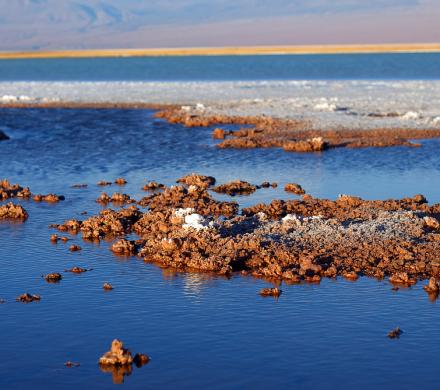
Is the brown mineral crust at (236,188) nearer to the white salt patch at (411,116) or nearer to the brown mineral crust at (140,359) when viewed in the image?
the brown mineral crust at (140,359)

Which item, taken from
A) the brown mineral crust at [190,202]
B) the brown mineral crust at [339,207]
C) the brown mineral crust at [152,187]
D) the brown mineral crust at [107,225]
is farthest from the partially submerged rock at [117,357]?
the brown mineral crust at [152,187]

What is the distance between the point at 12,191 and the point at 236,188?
6.24 metres

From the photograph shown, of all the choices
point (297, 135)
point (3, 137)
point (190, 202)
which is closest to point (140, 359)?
point (190, 202)

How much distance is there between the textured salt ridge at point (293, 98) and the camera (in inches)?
1594

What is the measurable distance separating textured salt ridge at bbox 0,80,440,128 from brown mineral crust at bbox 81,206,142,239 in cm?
1927

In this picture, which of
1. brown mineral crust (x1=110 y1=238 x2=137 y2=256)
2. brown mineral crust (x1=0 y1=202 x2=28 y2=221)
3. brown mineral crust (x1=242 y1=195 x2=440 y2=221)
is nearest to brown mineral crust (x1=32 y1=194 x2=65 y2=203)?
brown mineral crust (x1=0 y1=202 x2=28 y2=221)

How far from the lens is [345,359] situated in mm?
12164

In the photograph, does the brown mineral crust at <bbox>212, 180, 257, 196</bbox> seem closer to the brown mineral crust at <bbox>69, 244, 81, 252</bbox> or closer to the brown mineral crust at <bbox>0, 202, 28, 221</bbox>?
the brown mineral crust at <bbox>0, 202, 28, 221</bbox>

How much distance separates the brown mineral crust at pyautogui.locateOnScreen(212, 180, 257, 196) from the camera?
24.2 meters

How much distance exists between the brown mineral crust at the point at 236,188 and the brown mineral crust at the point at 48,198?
4301 mm

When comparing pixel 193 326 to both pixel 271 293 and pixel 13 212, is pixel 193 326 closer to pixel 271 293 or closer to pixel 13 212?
pixel 271 293

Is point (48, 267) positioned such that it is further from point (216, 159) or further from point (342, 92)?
point (342, 92)

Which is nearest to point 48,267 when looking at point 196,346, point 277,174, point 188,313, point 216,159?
point 188,313

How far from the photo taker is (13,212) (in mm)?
21203
